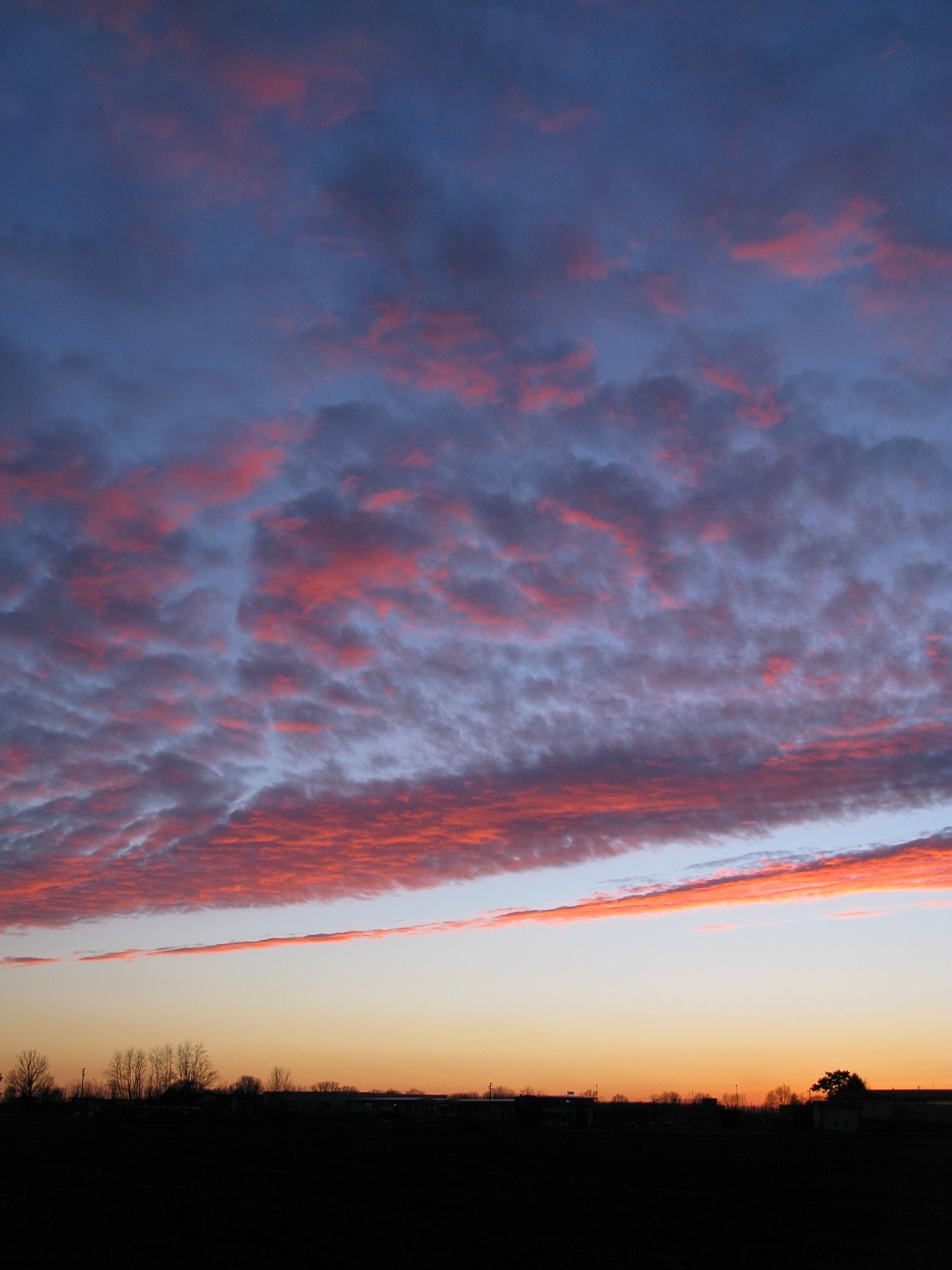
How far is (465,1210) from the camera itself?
30625 mm

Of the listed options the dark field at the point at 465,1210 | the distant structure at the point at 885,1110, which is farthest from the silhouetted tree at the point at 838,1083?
the dark field at the point at 465,1210

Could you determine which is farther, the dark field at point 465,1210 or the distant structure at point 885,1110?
the distant structure at point 885,1110

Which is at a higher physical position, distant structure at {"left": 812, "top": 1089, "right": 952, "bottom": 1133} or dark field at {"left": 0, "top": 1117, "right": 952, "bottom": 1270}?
dark field at {"left": 0, "top": 1117, "right": 952, "bottom": 1270}

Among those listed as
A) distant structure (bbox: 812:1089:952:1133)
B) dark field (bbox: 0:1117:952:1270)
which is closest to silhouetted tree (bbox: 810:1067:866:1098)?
distant structure (bbox: 812:1089:952:1133)

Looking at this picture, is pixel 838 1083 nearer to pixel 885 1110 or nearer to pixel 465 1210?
pixel 885 1110

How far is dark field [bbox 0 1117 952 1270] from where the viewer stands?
75.5 feet

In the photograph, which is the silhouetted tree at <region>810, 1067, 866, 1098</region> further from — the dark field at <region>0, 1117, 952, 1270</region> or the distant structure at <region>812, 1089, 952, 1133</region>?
the dark field at <region>0, 1117, 952, 1270</region>

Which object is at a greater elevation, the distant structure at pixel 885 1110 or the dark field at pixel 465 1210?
the dark field at pixel 465 1210

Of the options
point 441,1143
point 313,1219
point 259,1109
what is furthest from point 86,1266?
point 259,1109

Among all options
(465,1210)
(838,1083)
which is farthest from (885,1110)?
(465,1210)

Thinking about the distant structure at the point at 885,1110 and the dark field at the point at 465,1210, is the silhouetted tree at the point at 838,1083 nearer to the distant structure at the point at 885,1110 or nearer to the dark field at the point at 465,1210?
the distant structure at the point at 885,1110

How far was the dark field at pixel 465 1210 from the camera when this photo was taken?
75.5ft

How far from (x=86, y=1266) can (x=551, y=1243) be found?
11.5m

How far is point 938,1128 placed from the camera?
112 metres
